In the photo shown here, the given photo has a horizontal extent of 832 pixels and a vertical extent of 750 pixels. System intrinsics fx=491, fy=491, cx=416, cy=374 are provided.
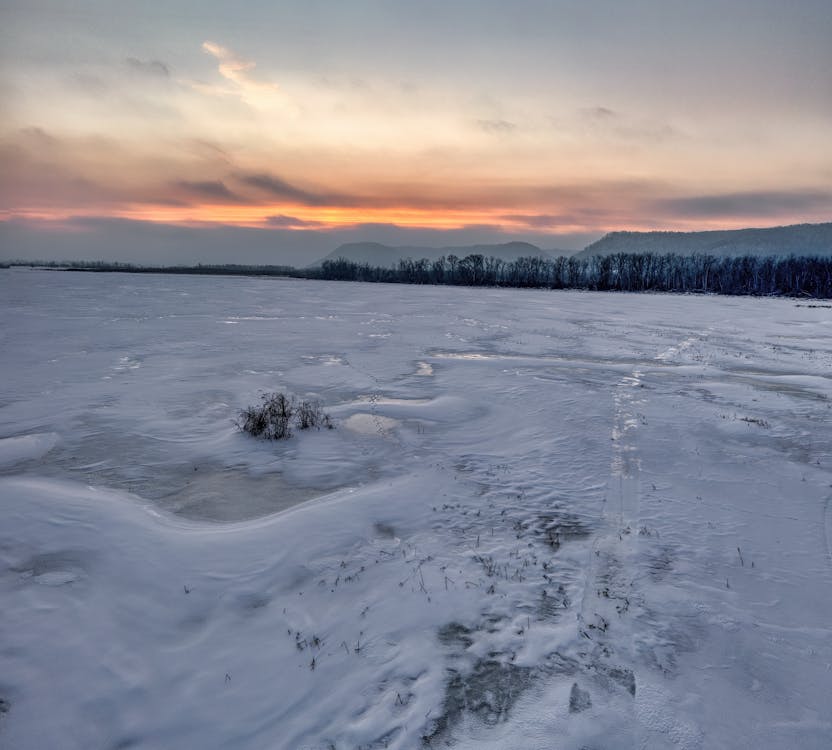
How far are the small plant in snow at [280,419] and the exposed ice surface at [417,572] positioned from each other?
383mm

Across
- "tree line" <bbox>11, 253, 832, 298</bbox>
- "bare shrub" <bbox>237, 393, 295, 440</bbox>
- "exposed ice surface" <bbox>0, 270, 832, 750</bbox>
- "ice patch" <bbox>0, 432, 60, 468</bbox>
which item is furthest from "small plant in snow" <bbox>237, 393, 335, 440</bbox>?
"tree line" <bbox>11, 253, 832, 298</bbox>

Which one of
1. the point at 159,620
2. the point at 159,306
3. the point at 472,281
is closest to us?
the point at 159,620

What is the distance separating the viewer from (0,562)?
553 centimetres

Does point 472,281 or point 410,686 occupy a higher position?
point 472,281

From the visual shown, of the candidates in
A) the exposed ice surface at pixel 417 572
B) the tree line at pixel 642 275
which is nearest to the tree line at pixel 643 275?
the tree line at pixel 642 275

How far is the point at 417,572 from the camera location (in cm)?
552

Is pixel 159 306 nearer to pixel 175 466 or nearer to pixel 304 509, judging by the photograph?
pixel 175 466

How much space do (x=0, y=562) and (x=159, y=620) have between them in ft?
7.57

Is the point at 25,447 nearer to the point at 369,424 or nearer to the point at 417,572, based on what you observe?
the point at 369,424

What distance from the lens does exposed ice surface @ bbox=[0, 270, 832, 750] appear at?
3.75 meters

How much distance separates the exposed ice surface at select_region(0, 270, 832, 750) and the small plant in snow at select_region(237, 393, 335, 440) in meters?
0.38

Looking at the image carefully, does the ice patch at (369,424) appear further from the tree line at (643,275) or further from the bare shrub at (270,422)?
the tree line at (643,275)

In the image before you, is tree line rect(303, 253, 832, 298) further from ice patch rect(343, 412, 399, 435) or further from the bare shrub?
the bare shrub

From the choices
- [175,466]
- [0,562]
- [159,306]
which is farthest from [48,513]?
[159,306]
